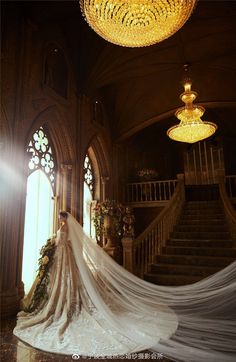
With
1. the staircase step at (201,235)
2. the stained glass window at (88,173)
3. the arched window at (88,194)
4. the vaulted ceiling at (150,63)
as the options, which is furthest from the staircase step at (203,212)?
the vaulted ceiling at (150,63)

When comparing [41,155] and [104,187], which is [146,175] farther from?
[41,155]

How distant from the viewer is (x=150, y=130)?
36.3 ft

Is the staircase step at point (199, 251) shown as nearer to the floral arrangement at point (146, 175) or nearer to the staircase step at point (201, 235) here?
the staircase step at point (201, 235)

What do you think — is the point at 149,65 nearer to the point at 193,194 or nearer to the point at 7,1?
the point at 7,1

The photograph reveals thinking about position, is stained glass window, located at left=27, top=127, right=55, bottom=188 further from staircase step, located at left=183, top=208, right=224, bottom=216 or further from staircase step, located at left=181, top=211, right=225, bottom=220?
staircase step, located at left=183, top=208, right=224, bottom=216

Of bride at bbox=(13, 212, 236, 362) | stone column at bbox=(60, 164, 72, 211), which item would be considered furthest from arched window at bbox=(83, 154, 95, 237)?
bride at bbox=(13, 212, 236, 362)

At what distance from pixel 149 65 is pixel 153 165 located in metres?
4.73

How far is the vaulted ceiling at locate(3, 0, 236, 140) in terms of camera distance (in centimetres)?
577

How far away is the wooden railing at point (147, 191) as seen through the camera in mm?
9125

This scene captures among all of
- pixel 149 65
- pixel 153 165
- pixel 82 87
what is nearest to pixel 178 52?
pixel 149 65

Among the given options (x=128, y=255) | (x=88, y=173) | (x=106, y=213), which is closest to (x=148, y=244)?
(x=128, y=255)

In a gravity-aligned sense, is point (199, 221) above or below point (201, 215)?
below

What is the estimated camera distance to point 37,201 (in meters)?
5.77

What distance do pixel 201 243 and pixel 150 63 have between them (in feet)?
16.1
